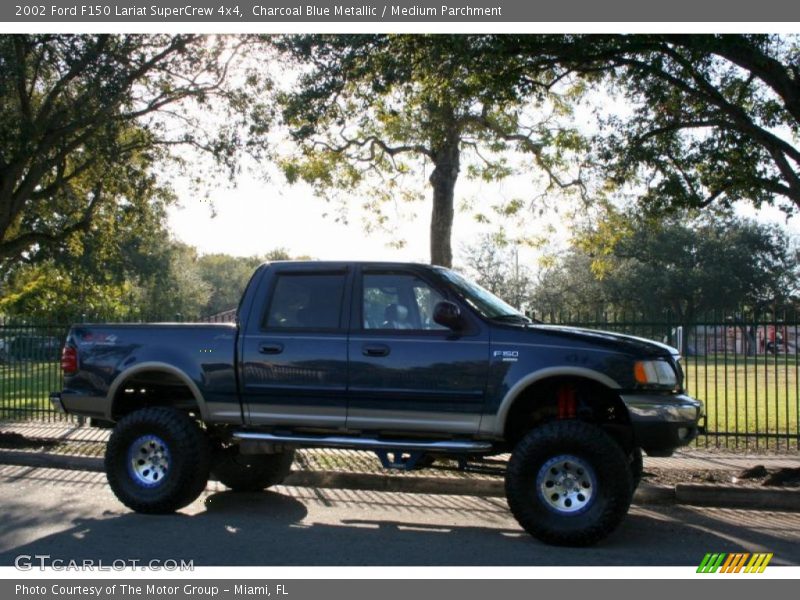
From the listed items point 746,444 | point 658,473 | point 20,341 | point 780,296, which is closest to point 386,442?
point 658,473

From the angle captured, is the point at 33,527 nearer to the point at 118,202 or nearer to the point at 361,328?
the point at 361,328

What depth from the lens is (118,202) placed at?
2052 cm

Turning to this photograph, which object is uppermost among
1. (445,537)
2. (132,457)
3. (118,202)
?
(118,202)

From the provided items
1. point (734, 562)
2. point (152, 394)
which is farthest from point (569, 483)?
point (152, 394)

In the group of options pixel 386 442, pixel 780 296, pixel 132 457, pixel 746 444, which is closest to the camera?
pixel 386 442

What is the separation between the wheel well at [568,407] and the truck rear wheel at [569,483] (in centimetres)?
41

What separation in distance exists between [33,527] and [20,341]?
8.84m

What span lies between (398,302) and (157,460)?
2692 mm

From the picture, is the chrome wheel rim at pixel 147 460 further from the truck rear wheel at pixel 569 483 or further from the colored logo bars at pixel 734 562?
the colored logo bars at pixel 734 562

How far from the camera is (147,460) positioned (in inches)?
324

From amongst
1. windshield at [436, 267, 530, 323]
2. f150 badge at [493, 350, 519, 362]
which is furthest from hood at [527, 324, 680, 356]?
windshield at [436, 267, 530, 323]

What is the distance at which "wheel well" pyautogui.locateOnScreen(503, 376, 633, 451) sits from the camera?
24.3 feet

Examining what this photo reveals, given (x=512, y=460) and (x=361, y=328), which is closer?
(x=512, y=460)

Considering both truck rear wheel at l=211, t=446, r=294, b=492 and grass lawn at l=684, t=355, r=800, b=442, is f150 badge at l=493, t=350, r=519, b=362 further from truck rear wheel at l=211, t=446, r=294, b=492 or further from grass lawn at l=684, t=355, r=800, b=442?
grass lawn at l=684, t=355, r=800, b=442
